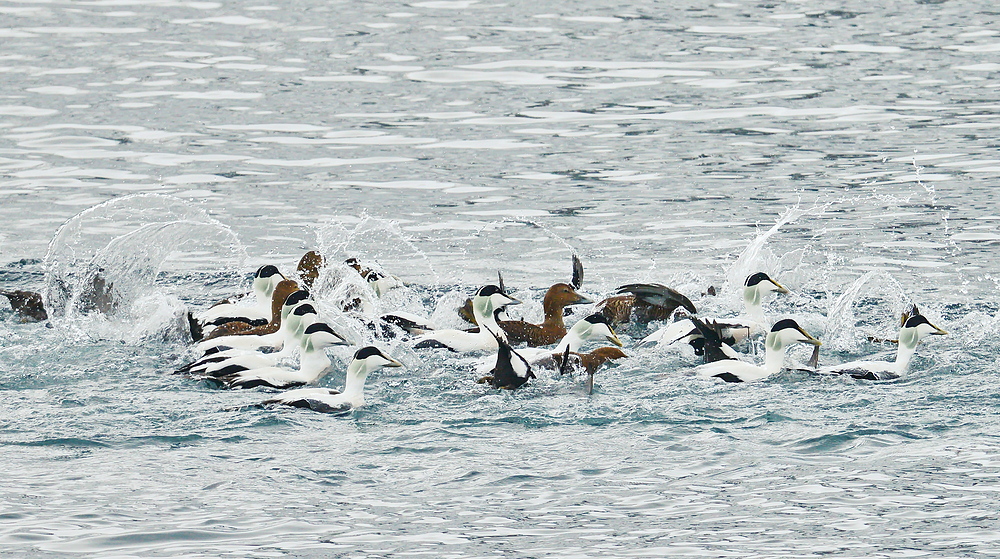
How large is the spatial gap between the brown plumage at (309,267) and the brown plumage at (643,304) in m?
2.73

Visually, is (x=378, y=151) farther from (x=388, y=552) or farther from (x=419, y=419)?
(x=388, y=552)

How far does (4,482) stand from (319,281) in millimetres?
5716

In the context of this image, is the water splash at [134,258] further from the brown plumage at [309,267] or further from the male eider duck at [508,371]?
the male eider duck at [508,371]

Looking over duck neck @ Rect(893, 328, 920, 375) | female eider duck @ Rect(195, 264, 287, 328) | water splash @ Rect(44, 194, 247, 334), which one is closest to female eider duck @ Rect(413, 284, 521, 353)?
female eider duck @ Rect(195, 264, 287, 328)

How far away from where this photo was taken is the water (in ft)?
27.1

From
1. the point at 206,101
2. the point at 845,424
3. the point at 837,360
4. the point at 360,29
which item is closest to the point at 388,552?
the point at 845,424

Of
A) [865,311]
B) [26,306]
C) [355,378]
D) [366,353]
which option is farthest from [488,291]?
[26,306]

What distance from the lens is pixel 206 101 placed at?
23.5 metres

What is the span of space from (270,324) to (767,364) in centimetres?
442

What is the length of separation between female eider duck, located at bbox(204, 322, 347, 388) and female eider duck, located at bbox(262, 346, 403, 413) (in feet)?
1.27

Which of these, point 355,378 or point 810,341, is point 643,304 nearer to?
point 810,341

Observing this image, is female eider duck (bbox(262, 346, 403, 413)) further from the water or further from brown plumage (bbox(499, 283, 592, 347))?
brown plumage (bbox(499, 283, 592, 347))

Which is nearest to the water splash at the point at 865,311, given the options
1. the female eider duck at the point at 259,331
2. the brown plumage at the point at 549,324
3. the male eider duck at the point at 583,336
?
the male eider duck at the point at 583,336

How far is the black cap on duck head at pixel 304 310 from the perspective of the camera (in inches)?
470
